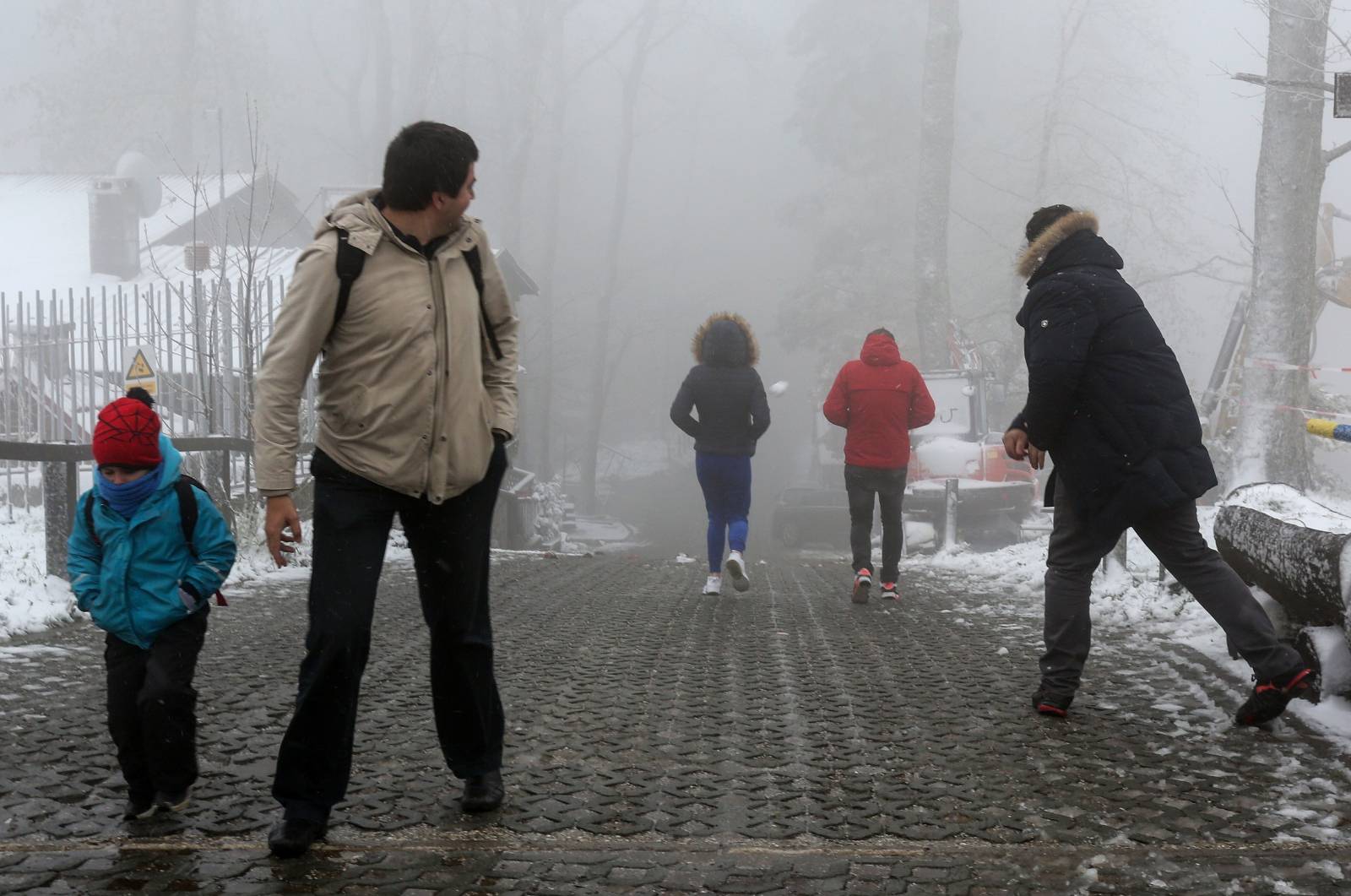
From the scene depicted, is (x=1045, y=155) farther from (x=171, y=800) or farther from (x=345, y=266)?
(x=171, y=800)

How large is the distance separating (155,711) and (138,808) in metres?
0.28

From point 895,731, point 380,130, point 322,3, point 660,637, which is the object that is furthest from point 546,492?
point 322,3

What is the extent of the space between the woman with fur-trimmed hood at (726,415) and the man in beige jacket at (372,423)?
211 inches

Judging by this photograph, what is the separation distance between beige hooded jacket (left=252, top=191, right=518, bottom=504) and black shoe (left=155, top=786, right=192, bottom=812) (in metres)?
0.96

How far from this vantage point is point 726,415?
913cm

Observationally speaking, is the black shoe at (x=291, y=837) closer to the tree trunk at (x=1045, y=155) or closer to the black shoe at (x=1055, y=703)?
the black shoe at (x=1055, y=703)

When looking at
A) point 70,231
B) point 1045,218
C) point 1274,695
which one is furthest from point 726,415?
point 70,231

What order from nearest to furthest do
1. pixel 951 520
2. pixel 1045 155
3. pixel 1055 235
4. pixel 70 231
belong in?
1. pixel 1055 235
2. pixel 951 520
3. pixel 70 231
4. pixel 1045 155

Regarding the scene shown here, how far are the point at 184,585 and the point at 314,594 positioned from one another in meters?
0.52

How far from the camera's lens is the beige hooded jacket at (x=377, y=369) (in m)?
3.46

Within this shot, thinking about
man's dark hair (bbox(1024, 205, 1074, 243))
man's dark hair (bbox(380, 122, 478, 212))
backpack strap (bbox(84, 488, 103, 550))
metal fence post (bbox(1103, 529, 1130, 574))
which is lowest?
metal fence post (bbox(1103, 529, 1130, 574))

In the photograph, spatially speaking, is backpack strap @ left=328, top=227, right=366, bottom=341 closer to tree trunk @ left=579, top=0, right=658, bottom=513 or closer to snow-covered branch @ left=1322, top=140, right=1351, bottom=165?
snow-covered branch @ left=1322, top=140, right=1351, bottom=165

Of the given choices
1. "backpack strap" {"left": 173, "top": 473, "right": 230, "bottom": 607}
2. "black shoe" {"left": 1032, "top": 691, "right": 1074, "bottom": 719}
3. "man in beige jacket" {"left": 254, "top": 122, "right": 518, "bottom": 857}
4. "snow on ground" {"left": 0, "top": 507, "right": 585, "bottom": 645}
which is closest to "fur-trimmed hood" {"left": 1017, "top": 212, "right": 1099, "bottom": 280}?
"black shoe" {"left": 1032, "top": 691, "right": 1074, "bottom": 719}

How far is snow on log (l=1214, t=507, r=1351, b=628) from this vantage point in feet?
16.4
